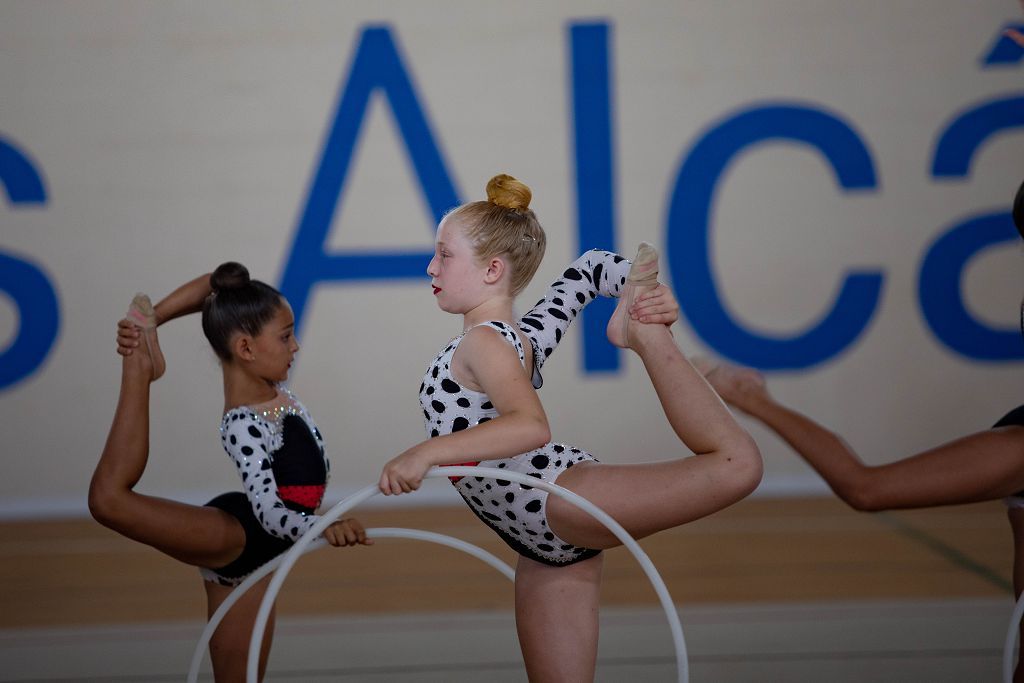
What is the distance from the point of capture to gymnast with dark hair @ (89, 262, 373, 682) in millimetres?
2260

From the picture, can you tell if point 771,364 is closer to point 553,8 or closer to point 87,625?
point 553,8

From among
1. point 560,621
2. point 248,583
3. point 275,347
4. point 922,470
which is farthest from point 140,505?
point 922,470

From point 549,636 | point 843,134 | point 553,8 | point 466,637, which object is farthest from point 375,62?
point 549,636

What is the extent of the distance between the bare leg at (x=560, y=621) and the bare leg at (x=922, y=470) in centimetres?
53

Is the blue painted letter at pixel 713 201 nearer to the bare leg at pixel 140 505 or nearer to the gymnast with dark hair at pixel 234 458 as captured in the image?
the gymnast with dark hair at pixel 234 458

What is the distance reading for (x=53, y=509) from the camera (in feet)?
18.2

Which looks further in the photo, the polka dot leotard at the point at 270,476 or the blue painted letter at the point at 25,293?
the blue painted letter at the point at 25,293

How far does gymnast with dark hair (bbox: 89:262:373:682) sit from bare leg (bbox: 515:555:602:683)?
1.20ft

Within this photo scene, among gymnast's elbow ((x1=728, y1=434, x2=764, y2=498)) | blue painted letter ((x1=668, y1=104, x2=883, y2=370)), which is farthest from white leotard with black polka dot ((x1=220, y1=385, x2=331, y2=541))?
blue painted letter ((x1=668, y1=104, x2=883, y2=370))

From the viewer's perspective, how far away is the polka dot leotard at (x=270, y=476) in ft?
7.64

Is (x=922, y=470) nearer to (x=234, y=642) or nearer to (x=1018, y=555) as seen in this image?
(x=1018, y=555)

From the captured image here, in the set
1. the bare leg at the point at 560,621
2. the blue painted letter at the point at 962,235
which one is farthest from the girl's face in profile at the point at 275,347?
the blue painted letter at the point at 962,235

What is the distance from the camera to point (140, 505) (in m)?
2.25

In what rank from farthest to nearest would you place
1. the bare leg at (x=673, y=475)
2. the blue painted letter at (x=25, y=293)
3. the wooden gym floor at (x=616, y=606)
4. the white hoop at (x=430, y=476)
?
the blue painted letter at (x=25, y=293) → the wooden gym floor at (x=616, y=606) → the bare leg at (x=673, y=475) → the white hoop at (x=430, y=476)
